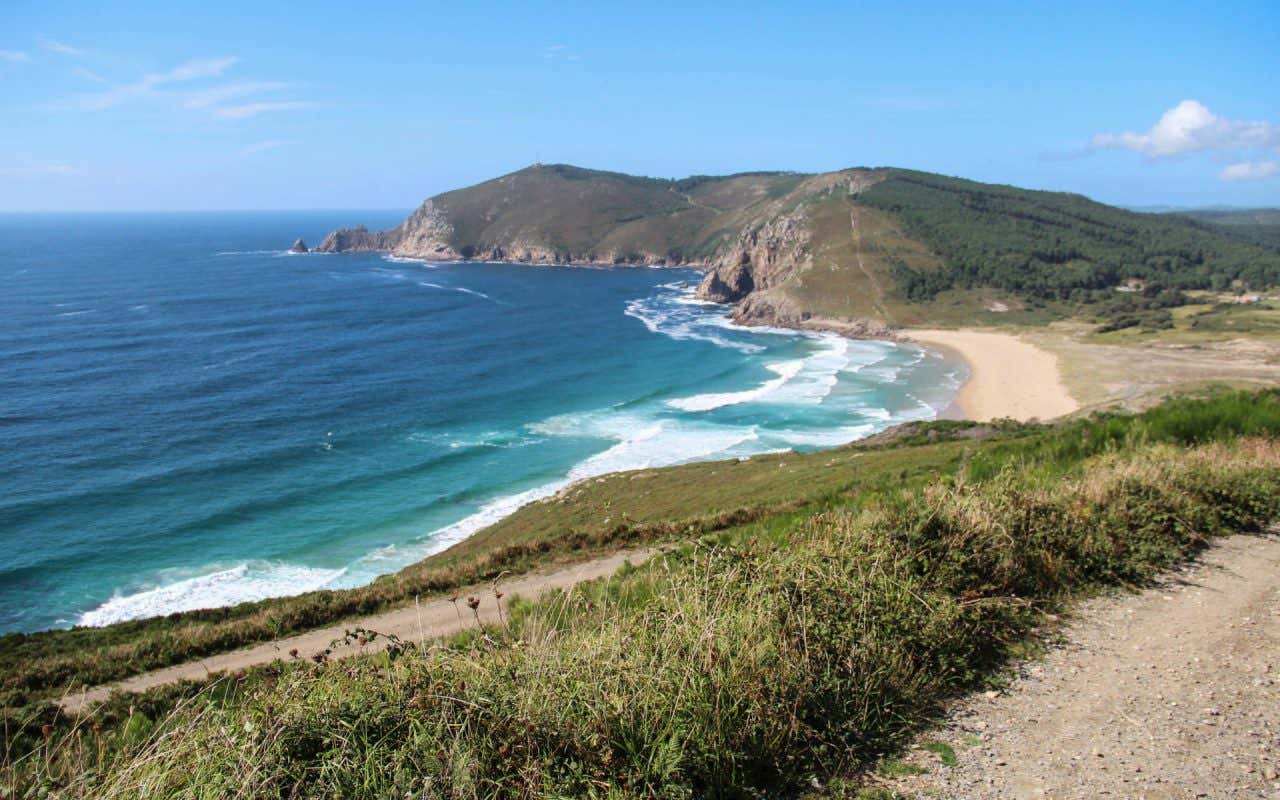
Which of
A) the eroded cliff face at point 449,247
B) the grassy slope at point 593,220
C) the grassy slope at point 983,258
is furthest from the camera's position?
the grassy slope at point 593,220

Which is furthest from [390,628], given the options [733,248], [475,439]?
[733,248]

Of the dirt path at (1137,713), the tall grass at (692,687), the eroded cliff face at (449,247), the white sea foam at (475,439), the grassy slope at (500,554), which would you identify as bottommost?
the white sea foam at (475,439)

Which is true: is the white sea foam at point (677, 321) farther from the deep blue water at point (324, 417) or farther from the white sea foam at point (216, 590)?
the white sea foam at point (216, 590)

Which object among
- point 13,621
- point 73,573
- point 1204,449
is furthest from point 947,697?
point 73,573

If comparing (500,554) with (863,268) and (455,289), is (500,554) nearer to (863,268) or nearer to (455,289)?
(863,268)

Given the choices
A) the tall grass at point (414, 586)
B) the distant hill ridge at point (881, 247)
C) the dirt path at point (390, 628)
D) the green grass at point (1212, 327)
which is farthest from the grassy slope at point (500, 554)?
the distant hill ridge at point (881, 247)

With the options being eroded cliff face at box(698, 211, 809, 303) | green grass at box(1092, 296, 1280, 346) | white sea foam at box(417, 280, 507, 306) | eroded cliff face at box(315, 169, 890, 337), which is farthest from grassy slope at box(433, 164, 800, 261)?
green grass at box(1092, 296, 1280, 346)

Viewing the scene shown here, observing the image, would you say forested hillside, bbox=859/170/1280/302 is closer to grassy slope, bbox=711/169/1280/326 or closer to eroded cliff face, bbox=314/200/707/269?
grassy slope, bbox=711/169/1280/326
